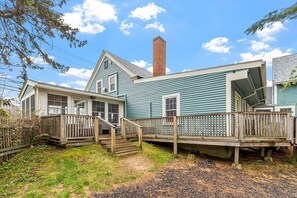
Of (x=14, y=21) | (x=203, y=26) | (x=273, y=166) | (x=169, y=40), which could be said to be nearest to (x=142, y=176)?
(x=273, y=166)

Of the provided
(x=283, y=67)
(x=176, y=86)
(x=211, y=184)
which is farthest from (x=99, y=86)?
(x=283, y=67)

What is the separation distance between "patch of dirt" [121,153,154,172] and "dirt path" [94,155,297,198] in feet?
2.00

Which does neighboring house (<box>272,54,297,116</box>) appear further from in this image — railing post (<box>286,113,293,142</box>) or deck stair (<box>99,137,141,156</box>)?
deck stair (<box>99,137,141,156</box>)

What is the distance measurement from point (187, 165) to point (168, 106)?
433cm

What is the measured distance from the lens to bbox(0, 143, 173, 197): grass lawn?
471 centimetres

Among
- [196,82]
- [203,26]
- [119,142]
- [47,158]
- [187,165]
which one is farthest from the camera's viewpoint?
[203,26]

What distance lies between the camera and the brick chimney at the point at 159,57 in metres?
12.8

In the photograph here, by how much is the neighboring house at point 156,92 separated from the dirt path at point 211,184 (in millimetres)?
3236

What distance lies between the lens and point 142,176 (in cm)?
592

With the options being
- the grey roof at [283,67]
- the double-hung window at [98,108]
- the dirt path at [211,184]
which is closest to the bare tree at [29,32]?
the double-hung window at [98,108]

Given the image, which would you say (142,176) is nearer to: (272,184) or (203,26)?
(272,184)

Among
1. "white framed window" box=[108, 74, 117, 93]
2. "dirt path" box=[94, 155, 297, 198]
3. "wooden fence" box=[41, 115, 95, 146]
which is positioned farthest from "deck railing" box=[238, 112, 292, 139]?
"white framed window" box=[108, 74, 117, 93]

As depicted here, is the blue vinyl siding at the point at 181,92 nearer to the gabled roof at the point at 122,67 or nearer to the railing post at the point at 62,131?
the gabled roof at the point at 122,67

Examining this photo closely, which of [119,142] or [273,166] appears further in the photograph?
[119,142]
